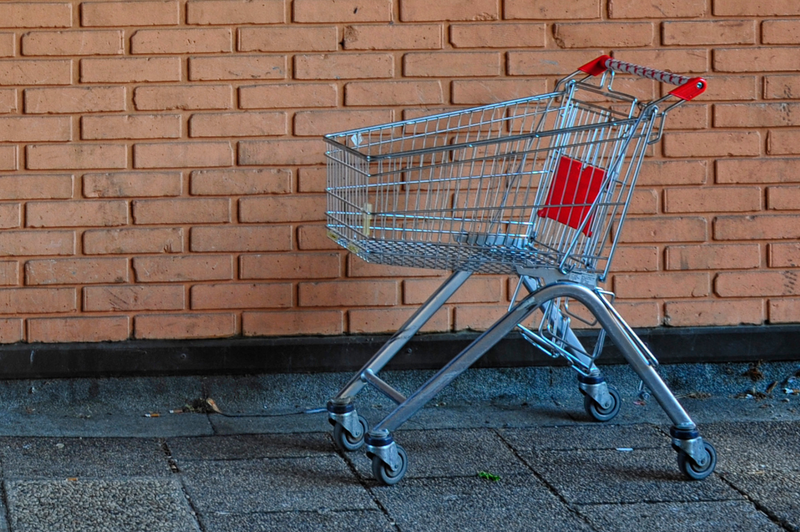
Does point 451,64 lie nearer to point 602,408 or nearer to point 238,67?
point 238,67

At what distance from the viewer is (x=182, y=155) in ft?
12.1

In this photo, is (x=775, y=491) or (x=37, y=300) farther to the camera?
(x=37, y=300)

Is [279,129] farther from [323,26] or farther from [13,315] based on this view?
[13,315]

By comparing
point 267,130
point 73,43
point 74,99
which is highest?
point 73,43

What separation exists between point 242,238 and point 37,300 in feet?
3.00

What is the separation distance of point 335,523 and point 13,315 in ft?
6.29

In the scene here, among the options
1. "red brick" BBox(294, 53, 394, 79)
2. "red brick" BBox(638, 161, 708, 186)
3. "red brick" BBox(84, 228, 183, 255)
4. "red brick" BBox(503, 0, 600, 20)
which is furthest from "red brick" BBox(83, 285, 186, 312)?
"red brick" BBox(638, 161, 708, 186)

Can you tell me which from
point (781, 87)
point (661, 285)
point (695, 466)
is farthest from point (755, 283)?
point (695, 466)

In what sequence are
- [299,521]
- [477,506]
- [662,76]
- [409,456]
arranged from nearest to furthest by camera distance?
[299,521] → [477,506] → [662,76] → [409,456]

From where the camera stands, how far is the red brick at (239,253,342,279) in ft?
12.2

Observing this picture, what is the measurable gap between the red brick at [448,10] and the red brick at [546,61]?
21cm

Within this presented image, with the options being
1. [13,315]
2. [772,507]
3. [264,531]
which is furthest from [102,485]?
[772,507]

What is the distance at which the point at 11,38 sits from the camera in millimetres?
3584

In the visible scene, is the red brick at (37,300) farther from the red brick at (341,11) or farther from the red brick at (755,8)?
the red brick at (755,8)
